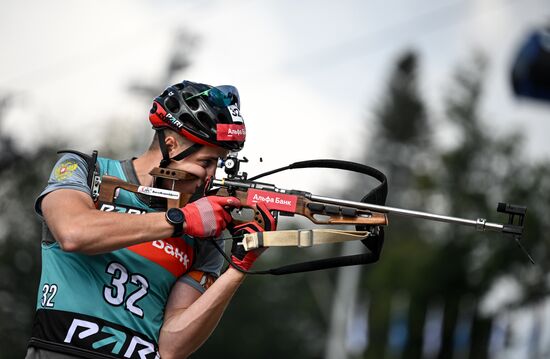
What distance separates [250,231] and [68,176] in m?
1.02

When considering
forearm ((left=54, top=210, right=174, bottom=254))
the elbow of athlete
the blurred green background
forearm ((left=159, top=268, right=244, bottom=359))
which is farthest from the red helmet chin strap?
the blurred green background

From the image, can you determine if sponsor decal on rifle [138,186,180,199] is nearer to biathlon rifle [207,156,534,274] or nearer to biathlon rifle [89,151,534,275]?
biathlon rifle [89,151,534,275]

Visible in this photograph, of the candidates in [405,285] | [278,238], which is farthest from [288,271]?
[405,285]

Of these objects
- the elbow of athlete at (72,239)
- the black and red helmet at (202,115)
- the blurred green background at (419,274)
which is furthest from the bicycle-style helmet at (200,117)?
the blurred green background at (419,274)

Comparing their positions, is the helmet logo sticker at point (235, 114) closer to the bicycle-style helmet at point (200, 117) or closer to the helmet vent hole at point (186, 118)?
the bicycle-style helmet at point (200, 117)

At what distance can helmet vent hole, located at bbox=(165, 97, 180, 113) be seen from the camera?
6047mm

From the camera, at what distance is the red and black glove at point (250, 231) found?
5.77 m

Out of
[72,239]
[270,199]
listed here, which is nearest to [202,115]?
[270,199]

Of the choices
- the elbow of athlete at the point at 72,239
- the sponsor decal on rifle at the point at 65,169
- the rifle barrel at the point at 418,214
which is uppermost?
the sponsor decal on rifle at the point at 65,169

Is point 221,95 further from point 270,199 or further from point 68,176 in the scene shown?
point 68,176

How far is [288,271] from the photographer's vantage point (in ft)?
19.4

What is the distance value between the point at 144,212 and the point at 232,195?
491 millimetres

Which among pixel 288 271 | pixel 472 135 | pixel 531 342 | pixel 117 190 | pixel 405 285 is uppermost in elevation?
pixel 117 190

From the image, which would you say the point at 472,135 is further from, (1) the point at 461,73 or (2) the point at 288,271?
(2) the point at 288,271
